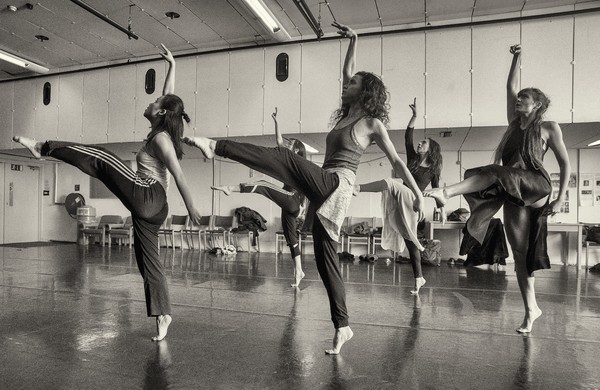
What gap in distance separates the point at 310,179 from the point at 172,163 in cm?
88

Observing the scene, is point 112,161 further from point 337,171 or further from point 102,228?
point 102,228

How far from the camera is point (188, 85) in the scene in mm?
8289

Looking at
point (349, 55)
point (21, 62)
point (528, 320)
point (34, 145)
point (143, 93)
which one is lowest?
point (528, 320)

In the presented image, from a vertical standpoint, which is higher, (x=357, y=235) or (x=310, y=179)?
(x=310, y=179)

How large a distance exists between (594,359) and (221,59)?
296 inches

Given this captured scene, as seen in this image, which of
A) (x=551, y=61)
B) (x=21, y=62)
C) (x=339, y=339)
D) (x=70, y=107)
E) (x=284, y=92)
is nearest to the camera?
(x=339, y=339)

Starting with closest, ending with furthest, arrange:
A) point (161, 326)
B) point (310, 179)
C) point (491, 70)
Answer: point (310, 179), point (161, 326), point (491, 70)

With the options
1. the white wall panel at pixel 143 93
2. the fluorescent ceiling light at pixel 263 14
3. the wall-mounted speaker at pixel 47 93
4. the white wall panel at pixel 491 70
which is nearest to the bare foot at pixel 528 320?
the white wall panel at pixel 491 70

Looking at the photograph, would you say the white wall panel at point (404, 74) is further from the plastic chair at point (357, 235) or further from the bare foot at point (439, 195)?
the bare foot at point (439, 195)

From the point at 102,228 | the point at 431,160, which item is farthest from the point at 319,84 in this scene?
the point at 102,228

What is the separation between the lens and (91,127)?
9.19m

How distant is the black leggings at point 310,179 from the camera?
1.99 meters

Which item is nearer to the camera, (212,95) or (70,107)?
(212,95)

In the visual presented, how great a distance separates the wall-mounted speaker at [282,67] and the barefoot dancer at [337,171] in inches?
211
